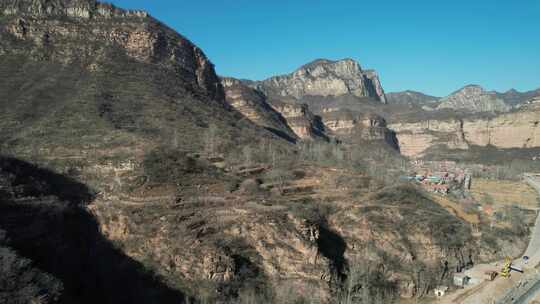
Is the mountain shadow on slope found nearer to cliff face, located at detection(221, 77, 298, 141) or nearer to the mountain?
the mountain

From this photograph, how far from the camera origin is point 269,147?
83625 millimetres

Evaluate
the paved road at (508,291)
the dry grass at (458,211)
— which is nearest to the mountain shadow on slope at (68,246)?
the paved road at (508,291)

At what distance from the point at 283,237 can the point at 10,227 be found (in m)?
27.5

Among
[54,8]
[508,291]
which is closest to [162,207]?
[508,291]

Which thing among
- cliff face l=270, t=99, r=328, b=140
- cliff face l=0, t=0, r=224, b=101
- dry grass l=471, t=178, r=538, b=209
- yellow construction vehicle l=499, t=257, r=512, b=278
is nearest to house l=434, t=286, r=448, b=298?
yellow construction vehicle l=499, t=257, r=512, b=278

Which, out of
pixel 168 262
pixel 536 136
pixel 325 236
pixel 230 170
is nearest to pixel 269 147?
pixel 230 170

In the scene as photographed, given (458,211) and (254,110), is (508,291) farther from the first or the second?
(254,110)

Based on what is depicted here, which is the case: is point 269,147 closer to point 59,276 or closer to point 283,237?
point 283,237

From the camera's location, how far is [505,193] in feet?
363

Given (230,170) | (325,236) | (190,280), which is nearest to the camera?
(190,280)

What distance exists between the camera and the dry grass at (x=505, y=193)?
97.9 metres

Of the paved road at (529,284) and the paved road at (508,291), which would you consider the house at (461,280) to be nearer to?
the paved road at (508,291)

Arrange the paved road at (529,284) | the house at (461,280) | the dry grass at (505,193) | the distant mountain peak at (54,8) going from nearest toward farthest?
1. the paved road at (529,284)
2. the house at (461,280)
3. the distant mountain peak at (54,8)
4. the dry grass at (505,193)

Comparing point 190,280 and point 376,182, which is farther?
point 376,182
